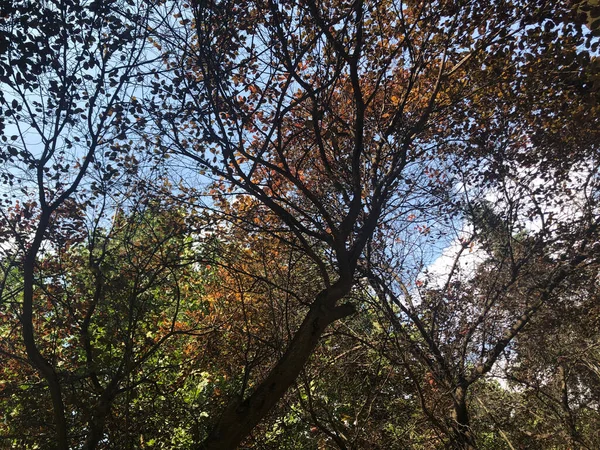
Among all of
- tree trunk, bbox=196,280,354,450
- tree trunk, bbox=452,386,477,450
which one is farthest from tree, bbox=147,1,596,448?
tree trunk, bbox=452,386,477,450

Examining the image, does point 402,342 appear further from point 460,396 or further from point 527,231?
point 527,231

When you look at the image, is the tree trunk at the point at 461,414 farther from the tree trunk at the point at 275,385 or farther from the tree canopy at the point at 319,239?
the tree trunk at the point at 275,385

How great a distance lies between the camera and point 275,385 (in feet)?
8.95

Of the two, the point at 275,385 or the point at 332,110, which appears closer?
the point at 275,385

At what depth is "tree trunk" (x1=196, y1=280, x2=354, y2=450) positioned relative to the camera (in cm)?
254

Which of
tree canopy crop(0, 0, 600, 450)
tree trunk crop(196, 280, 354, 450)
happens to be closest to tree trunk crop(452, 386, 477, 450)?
tree canopy crop(0, 0, 600, 450)

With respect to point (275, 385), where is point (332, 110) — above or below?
above

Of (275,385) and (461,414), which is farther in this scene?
(461,414)

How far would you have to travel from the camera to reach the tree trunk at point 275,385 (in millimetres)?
2539

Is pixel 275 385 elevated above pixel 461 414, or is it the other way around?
pixel 461 414

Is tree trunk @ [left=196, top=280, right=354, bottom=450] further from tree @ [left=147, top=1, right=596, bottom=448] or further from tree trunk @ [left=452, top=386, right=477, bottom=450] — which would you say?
tree trunk @ [left=452, top=386, right=477, bottom=450]

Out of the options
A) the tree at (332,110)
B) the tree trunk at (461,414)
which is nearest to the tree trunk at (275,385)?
the tree at (332,110)

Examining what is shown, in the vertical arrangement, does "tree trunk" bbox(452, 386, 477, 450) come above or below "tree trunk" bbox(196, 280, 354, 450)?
above

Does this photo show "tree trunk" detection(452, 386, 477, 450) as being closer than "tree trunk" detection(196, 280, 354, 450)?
No
